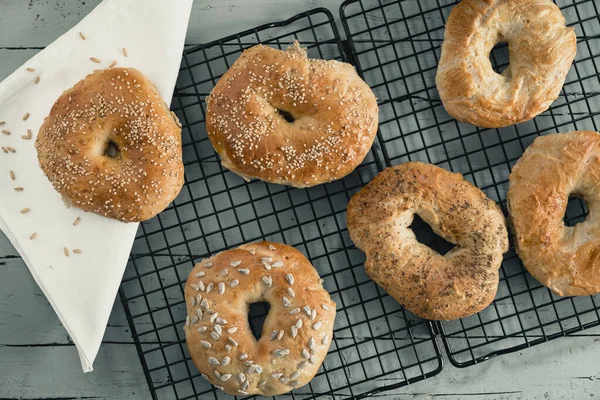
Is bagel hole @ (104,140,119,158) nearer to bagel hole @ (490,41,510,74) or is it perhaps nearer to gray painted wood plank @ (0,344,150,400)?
gray painted wood plank @ (0,344,150,400)

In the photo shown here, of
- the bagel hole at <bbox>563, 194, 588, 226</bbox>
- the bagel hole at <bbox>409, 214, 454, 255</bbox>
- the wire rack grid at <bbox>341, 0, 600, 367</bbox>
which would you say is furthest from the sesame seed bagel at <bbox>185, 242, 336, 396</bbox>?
the bagel hole at <bbox>563, 194, 588, 226</bbox>

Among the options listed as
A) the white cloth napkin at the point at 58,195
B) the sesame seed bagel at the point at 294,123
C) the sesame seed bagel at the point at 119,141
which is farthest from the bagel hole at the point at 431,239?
the white cloth napkin at the point at 58,195

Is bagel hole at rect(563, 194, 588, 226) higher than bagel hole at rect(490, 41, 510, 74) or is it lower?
lower

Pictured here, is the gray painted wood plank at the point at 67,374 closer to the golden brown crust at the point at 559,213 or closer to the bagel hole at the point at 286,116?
the bagel hole at the point at 286,116

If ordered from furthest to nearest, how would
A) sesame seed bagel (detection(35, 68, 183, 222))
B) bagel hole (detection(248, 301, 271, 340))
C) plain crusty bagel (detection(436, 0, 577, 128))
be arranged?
bagel hole (detection(248, 301, 271, 340)), plain crusty bagel (detection(436, 0, 577, 128)), sesame seed bagel (detection(35, 68, 183, 222))

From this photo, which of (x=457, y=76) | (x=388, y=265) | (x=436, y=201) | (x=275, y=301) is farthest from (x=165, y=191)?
(x=457, y=76)

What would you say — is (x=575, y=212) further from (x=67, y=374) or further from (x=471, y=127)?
(x=67, y=374)
